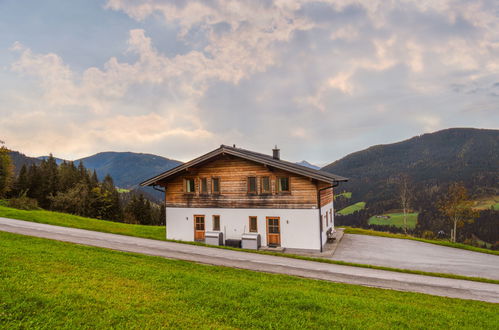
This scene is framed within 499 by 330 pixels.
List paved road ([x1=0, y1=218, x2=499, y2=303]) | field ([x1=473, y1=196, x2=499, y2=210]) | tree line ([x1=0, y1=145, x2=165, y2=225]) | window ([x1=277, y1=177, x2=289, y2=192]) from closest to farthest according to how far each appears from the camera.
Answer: paved road ([x1=0, y1=218, x2=499, y2=303]) < window ([x1=277, y1=177, x2=289, y2=192]) < tree line ([x1=0, y1=145, x2=165, y2=225]) < field ([x1=473, y1=196, x2=499, y2=210])

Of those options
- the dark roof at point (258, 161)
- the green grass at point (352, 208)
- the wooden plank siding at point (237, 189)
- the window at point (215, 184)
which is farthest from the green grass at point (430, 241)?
the green grass at point (352, 208)

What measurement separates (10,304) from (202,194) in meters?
17.3

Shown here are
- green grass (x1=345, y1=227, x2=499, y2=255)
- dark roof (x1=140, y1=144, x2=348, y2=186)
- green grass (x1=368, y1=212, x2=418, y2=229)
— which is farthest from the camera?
green grass (x1=368, y1=212, x2=418, y2=229)

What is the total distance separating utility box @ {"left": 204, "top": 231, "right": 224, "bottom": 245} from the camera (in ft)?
71.1

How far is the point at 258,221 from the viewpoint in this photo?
71.3 ft

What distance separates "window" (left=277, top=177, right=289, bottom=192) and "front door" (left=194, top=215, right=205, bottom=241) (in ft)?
22.4

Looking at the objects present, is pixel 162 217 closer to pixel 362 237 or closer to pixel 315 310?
pixel 362 237

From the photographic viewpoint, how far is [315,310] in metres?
7.88

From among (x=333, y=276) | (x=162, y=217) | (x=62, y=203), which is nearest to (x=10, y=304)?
(x=333, y=276)

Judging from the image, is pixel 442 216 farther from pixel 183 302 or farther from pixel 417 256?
pixel 183 302

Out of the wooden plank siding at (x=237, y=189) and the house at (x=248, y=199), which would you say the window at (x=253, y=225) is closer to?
Answer: the house at (x=248, y=199)

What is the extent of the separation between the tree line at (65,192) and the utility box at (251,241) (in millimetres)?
48574

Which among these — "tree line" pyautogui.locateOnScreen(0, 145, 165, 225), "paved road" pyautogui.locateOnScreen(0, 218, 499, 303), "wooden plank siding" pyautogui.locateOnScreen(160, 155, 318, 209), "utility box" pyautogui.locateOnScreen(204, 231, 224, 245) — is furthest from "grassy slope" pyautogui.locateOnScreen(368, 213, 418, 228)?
"paved road" pyautogui.locateOnScreen(0, 218, 499, 303)

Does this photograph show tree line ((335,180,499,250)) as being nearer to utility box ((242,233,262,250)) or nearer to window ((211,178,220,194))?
utility box ((242,233,262,250))
